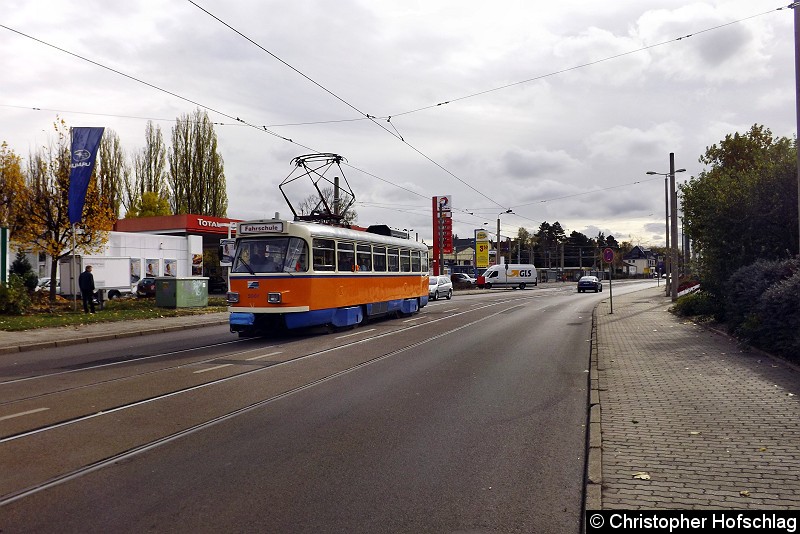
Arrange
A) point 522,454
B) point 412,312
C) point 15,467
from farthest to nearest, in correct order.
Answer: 1. point 412,312
2. point 522,454
3. point 15,467

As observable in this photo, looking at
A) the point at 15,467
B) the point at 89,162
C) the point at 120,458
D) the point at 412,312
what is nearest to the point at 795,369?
the point at 120,458

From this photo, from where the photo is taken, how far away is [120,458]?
6.10 m

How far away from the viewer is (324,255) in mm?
17516

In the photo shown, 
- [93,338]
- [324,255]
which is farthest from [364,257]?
[93,338]

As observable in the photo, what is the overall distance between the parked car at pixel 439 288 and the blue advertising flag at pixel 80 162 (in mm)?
23172

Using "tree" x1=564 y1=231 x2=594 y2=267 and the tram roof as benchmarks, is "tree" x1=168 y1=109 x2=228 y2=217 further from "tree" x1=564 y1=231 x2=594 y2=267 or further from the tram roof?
"tree" x1=564 y1=231 x2=594 y2=267

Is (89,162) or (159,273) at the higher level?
(89,162)

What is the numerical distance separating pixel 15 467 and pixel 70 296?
92.6ft

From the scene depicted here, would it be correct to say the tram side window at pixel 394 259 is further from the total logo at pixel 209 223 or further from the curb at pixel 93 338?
the total logo at pixel 209 223

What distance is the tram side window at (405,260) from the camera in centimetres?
2422

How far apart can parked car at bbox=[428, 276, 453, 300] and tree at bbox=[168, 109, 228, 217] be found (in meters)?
A: 24.9

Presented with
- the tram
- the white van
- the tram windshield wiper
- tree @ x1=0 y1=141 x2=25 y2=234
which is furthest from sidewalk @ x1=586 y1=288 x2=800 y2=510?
the white van

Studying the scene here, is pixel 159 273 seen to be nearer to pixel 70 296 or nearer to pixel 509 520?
pixel 70 296

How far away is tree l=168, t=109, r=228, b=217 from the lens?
58.6 m
